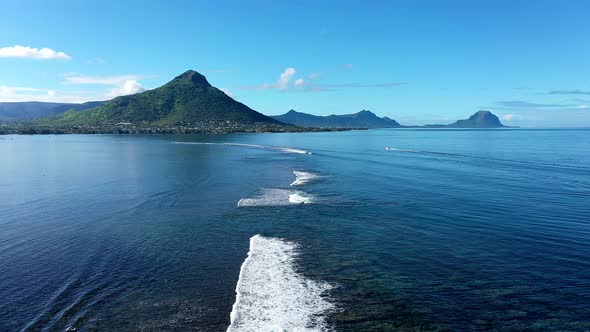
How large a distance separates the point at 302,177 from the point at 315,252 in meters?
33.1

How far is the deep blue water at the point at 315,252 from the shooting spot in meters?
16.8

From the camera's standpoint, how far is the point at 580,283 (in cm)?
1991

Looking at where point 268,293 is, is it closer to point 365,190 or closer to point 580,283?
point 580,283

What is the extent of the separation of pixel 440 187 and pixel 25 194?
49344 millimetres

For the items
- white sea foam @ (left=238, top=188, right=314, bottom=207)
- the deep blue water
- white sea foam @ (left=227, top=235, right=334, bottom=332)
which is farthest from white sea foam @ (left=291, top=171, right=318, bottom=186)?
white sea foam @ (left=227, top=235, right=334, bottom=332)

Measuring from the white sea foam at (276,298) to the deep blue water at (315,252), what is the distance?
37cm

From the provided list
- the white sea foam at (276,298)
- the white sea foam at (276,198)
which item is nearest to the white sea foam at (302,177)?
the white sea foam at (276,198)

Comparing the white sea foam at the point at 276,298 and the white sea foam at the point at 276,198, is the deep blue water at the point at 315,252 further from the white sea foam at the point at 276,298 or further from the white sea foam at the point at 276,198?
the white sea foam at the point at 276,298

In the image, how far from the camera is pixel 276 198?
41625mm

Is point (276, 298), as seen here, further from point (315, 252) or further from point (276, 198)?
point (276, 198)

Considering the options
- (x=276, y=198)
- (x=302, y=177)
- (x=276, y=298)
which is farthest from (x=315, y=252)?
(x=302, y=177)

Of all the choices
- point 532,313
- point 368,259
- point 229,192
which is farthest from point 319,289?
point 229,192

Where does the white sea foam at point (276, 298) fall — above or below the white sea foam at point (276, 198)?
below

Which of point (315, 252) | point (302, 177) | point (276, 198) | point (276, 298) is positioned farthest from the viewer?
point (302, 177)
